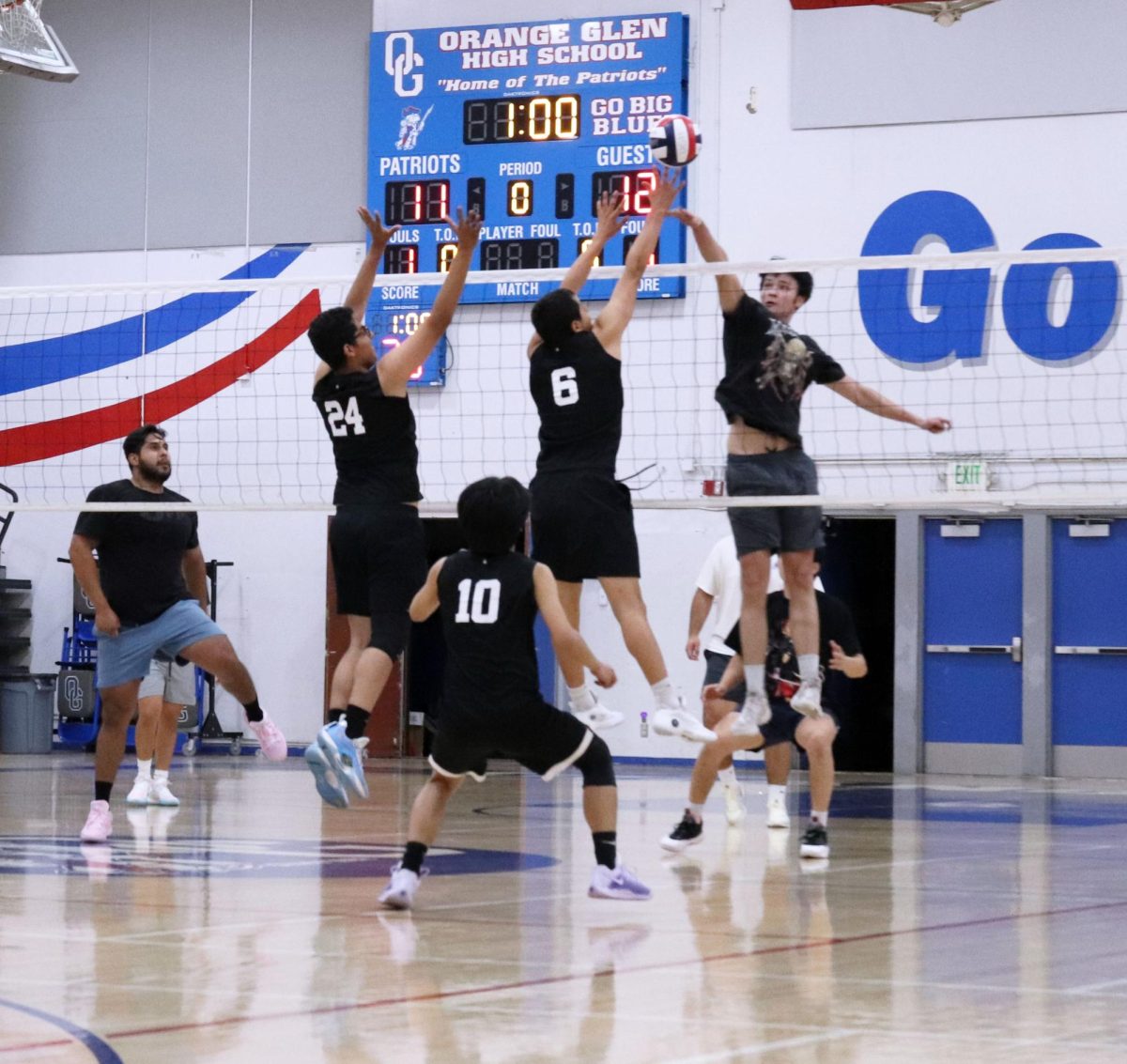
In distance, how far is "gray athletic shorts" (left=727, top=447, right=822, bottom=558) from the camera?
8.66 metres

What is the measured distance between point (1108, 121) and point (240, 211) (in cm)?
931

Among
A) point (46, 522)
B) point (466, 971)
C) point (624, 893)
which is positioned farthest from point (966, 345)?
point (466, 971)

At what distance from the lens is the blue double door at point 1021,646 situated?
61.2 ft

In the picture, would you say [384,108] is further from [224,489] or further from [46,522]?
[46,522]

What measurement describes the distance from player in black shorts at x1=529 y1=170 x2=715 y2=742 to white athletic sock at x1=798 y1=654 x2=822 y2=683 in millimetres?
811

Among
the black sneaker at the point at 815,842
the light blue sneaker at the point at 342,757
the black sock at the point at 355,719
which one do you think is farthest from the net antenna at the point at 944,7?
the light blue sneaker at the point at 342,757

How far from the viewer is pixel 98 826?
9.29m

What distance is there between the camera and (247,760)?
64.1 ft

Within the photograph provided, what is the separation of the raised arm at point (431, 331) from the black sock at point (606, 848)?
2.05 meters

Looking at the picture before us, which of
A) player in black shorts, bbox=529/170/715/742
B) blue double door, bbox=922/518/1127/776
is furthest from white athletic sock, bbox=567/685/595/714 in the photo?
blue double door, bbox=922/518/1127/776

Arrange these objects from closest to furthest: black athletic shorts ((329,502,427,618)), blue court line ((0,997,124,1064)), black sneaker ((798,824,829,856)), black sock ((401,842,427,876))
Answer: blue court line ((0,997,124,1064)), black sock ((401,842,427,876)), black athletic shorts ((329,502,427,618)), black sneaker ((798,824,829,856))

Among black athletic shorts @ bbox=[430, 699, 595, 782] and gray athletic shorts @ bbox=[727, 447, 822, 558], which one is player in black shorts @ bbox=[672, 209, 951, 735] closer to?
gray athletic shorts @ bbox=[727, 447, 822, 558]

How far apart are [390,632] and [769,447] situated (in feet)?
6.27

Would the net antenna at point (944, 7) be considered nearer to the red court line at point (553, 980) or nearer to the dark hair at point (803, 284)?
the dark hair at point (803, 284)
